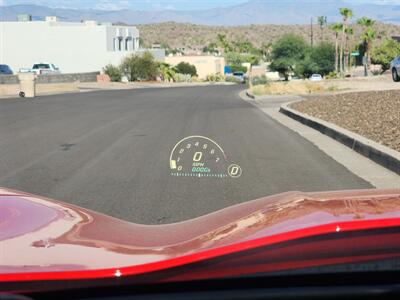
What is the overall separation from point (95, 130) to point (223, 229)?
52.4 ft

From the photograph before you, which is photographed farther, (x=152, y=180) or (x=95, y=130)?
(x=95, y=130)

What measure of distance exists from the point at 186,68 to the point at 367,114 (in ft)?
315

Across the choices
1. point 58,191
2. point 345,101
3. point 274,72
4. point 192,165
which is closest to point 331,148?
point 192,165

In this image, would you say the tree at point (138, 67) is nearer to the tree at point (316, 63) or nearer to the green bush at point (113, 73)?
the green bush at point (113, 73)

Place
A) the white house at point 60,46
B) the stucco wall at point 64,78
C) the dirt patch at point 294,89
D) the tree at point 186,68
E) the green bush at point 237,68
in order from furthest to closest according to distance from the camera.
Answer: the green bush at point 237,68, the tree at point 186,68, the white house at point 60,46, the stucco wall at point 64,78, the dirt patch at point 294,89

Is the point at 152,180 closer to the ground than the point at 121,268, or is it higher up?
closer to the ground

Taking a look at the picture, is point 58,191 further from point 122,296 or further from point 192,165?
point 122,296

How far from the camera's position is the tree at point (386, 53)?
103 metres

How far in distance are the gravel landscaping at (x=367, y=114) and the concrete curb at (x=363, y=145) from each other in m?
0.42

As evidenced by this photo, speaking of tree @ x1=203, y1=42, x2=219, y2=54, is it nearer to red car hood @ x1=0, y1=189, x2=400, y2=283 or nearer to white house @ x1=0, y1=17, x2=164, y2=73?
white house @ x1=0, y1=17, x2=164, y2=73

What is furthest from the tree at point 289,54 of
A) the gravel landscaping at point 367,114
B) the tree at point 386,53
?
the gravel landscaping at point 367,114

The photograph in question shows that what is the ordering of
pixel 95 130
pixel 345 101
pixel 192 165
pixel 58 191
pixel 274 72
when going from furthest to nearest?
pixel 274 72, pixel 345 101, pixel 95 130, pixel 192 165, pixel 58 191

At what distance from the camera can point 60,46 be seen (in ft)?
294

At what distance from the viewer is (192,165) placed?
40.1 ft
